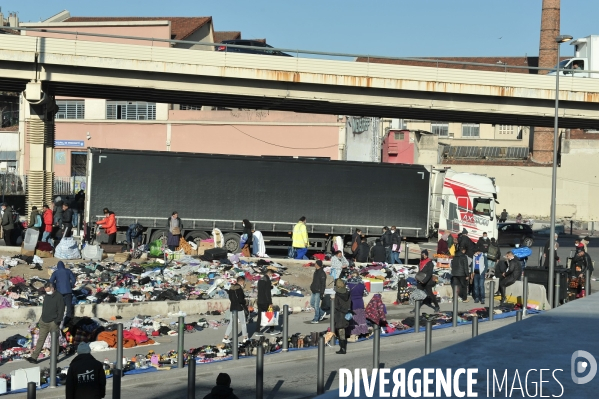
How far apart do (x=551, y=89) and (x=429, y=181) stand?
645 centimetres

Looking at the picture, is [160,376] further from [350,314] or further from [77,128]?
[77,128]

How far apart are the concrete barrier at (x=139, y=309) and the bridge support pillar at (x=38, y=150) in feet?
43.5

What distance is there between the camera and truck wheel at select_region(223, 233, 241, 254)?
3164 centimetres

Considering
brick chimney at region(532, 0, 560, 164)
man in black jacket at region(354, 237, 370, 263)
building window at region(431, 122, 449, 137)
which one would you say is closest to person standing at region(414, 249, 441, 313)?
man in black jacket at region(354, 237, 370, 263)

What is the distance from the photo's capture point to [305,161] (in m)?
33.6

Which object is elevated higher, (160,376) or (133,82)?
(133,82)

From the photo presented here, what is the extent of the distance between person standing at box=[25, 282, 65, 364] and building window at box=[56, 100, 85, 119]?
41438 millimetres

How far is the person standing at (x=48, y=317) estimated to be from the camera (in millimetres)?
15727

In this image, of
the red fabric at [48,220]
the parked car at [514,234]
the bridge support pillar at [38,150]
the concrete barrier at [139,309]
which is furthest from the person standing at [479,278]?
the parked car at [514,234]

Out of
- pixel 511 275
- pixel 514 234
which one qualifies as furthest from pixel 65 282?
pixel 514 234

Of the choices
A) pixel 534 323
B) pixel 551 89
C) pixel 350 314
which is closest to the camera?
pixel 534 323

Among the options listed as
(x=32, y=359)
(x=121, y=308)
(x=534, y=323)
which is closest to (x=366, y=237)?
(x=121, y=308)

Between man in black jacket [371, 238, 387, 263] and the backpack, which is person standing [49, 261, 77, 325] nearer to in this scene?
man in black jacket [371, 238, 387, 263]

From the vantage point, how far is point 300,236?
99.6ft
